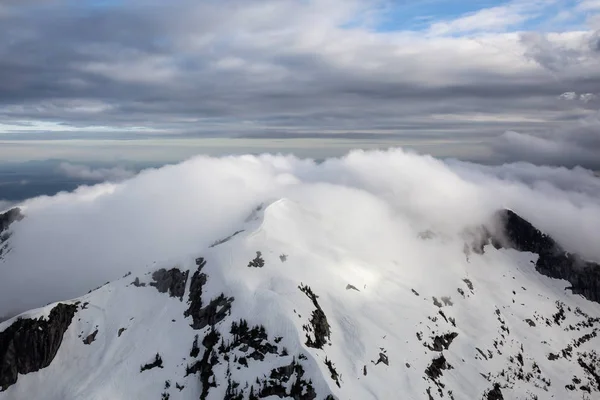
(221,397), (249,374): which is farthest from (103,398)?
(249,374)

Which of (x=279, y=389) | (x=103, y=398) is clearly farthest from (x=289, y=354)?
(x=103, y=398)

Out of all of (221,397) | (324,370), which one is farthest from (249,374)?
(324,370)

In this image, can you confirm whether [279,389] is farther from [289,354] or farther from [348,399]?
[348,399]

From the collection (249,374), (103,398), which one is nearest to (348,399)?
(249,374)

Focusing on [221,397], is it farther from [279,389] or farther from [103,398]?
[103,398]

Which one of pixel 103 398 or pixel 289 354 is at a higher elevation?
pixel 289 354

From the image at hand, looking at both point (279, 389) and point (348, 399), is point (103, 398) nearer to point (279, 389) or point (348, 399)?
point (279, 389)

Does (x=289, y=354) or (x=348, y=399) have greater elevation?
(x=289, y=354)
